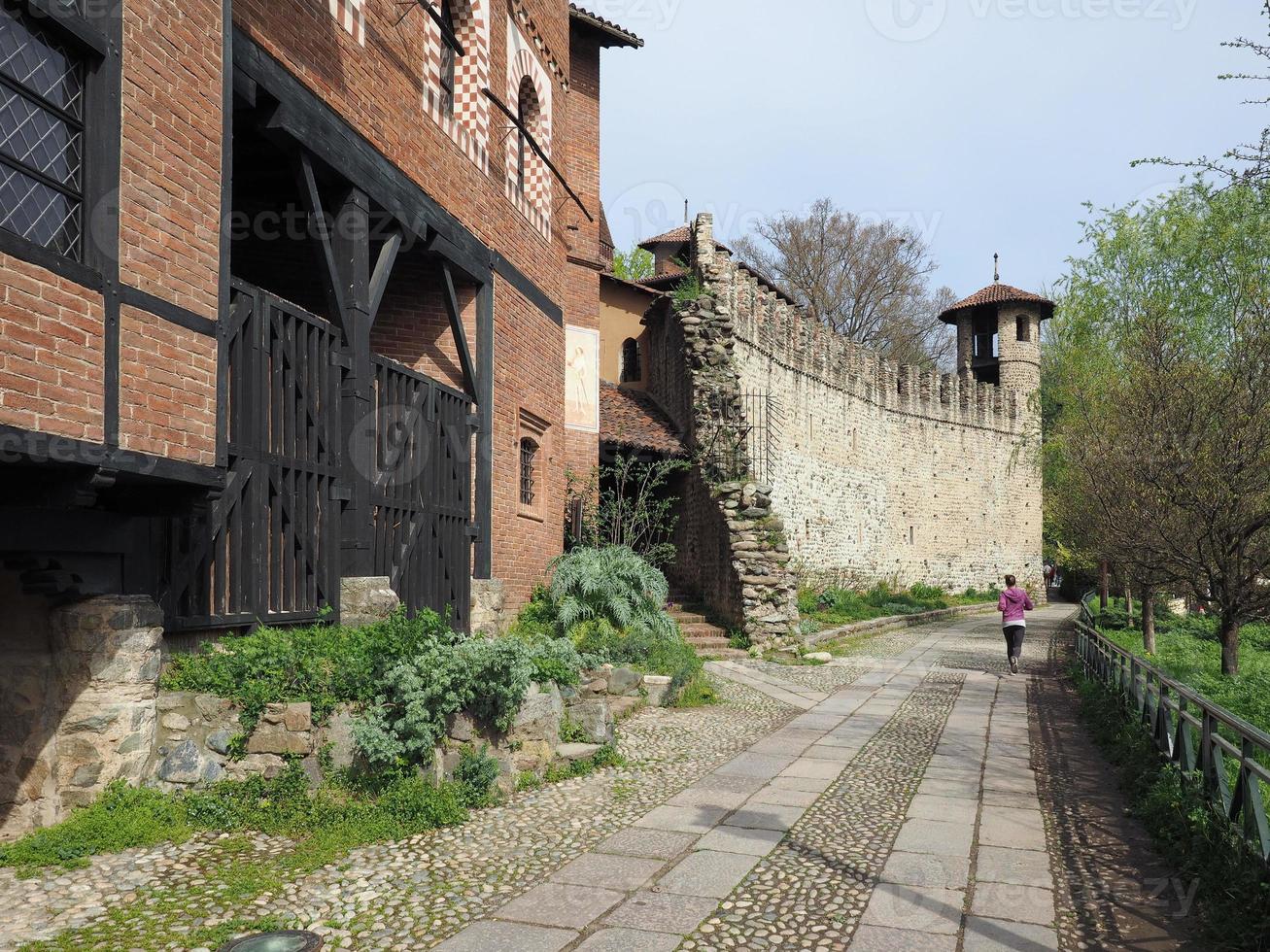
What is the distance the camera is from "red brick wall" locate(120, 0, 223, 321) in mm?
4906

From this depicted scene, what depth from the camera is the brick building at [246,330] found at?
14.9 ft

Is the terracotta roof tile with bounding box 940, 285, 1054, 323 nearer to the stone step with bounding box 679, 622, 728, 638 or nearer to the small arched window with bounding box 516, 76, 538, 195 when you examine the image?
the stone step with bounding box 679, 622, 728, 638

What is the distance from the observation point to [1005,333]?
34.7 metres

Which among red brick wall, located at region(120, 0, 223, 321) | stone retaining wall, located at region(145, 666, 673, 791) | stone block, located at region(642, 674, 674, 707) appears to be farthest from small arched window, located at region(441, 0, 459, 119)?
stone retaining wall, located at region(145, 666, 673, 791)

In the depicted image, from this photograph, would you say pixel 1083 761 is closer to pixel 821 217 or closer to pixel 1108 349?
pixel 1108 349

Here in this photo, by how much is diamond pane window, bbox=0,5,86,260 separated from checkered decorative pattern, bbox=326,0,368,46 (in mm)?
3330

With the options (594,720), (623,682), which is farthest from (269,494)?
(623,682)

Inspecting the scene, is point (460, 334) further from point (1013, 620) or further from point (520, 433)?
point (1013, 620)

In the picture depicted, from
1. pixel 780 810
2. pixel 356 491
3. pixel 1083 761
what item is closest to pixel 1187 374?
pixel 1083 761

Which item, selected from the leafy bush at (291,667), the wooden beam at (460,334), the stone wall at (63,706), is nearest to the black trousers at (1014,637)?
the wooden beam at (460,334)

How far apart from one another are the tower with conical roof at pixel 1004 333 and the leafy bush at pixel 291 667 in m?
30.8

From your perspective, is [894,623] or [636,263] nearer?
[894,623]

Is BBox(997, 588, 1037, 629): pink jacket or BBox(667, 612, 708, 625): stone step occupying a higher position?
BBox(997, 588, 1037, 629): pink jacket

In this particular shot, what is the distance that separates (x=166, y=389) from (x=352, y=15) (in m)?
4.32
